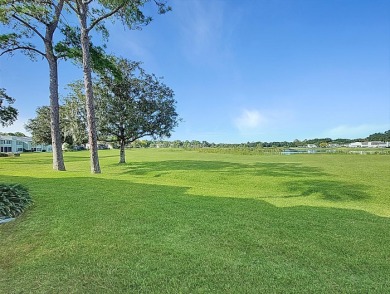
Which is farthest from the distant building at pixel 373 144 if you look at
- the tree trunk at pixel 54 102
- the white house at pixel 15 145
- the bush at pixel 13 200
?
the bush at pixel 13 200

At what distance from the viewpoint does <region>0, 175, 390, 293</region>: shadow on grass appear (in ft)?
10.6

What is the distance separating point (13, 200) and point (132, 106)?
739 inches

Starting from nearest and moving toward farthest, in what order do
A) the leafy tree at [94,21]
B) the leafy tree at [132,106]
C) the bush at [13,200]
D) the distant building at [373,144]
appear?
the bush at [13,200] → the leafy tree at [94,21] → the leafy tree at [132,106] → the distant building at [373,144]

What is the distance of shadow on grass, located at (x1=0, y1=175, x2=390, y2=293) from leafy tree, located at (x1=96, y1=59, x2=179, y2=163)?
702 inches

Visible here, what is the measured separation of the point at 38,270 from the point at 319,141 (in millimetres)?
122420

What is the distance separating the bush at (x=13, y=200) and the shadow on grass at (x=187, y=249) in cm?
23

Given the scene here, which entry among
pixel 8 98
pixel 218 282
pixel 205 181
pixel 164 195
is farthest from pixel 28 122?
pixel 218 282

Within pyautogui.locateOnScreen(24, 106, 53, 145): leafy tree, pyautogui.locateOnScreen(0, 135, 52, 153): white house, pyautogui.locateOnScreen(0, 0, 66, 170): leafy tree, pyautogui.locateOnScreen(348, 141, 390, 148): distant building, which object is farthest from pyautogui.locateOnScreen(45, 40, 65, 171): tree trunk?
pyautogui.locateOnScreen(348, 141, 390, 148): distant building

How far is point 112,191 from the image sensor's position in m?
8.36

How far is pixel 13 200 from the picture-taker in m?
5.88

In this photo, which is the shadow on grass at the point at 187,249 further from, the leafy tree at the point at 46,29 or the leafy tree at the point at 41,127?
the leafy tree at the point at 41,127

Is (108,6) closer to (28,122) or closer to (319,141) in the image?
(28,122)

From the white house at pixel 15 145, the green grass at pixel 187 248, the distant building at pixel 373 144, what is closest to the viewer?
the green grass at pixel 187 248

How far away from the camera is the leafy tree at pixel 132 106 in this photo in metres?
23.8
